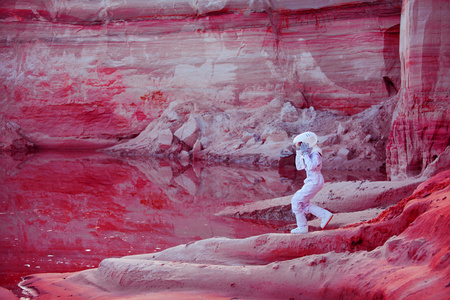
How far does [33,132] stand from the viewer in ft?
61.7

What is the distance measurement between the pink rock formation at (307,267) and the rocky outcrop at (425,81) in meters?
3.95

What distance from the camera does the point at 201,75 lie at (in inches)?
682

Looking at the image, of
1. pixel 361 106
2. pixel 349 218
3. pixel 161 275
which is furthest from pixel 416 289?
pixel 361 106

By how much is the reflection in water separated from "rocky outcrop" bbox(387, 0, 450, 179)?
1836 mm

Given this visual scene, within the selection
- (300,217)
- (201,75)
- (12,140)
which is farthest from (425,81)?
(12,140)

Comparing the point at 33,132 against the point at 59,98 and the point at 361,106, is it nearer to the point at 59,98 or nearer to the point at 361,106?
the point at 59,98

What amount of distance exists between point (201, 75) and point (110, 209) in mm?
10870

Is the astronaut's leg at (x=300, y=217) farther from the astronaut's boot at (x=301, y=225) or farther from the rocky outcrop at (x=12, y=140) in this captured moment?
the rocky outcrop at (x=12, y=140)

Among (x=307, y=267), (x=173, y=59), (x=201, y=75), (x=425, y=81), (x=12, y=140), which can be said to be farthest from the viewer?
(x=12, y=140)

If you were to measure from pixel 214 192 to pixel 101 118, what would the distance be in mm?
11353

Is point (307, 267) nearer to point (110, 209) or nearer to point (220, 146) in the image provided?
point (110, 209)

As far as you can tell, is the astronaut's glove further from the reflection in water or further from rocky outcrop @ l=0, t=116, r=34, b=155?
rocky outcrop @ l=0, t=116, r=34, b=155

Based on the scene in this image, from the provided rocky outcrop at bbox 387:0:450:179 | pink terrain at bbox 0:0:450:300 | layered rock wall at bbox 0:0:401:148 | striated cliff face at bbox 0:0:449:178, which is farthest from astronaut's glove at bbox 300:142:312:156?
layered rock wall at bbox 0:0:401:148

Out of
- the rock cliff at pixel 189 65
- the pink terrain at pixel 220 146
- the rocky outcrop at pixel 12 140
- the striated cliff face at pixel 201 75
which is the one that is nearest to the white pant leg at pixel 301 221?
the pink terrain at pixel 220 146
